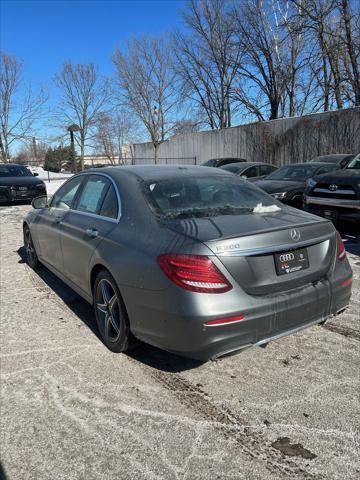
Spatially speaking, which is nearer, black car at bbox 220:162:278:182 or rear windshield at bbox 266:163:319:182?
rear windshield at bbox 266:163:319:182

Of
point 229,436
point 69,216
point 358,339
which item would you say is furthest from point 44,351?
point 358,339

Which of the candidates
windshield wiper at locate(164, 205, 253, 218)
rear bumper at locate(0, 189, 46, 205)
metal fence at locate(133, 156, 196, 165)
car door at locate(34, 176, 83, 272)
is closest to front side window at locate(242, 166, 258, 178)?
rear bumper at locate(0, 189, 46, 205)

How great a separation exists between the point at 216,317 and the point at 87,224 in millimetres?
1754

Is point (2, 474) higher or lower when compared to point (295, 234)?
lower

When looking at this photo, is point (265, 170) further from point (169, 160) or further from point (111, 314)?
point (169, 160)

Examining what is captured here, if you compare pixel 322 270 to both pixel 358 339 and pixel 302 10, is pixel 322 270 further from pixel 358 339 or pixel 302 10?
pixel 302 10

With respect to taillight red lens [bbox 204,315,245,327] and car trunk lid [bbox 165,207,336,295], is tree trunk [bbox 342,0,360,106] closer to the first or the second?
car trunk lid [bbox 165,207,336,295]

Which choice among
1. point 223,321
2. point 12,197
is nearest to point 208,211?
point 223,321

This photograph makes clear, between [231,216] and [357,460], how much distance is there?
1700 mm

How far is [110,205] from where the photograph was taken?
3.62 m

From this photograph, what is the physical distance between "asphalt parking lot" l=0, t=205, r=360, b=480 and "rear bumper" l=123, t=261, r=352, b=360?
38 centimetres

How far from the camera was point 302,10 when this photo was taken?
22.2 metres

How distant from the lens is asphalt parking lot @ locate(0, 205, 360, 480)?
7.29 ft

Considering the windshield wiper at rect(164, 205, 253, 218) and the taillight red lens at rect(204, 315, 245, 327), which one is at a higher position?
the windshield wiper at rect(164, 205, 253, 218)
